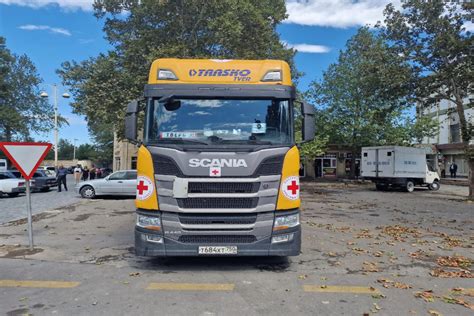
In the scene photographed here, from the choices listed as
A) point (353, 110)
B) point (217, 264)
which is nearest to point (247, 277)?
point (217, 264)

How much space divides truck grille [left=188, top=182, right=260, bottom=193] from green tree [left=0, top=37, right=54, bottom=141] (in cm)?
4820

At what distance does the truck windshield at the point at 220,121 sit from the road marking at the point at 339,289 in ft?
7.34

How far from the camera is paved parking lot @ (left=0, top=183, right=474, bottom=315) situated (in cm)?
526

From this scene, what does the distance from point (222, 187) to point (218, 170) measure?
0.87 ft

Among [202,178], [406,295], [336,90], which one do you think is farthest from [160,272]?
[336,90]

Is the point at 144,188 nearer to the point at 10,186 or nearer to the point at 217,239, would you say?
the point at 217,239

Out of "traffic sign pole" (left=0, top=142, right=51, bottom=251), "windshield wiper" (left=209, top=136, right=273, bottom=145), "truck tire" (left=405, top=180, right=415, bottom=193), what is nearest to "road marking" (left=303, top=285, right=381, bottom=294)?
"windshield wiper" (left=209, top=136, right=273, bottom=145)

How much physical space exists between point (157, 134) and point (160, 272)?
86.6 inches

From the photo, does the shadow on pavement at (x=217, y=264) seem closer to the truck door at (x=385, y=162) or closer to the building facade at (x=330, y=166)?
the truck door at (x=385, y=162)

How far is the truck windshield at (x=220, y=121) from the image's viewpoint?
6.84 m

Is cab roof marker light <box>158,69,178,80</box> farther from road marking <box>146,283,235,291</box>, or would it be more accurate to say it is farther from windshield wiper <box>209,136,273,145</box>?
road marking <box>146,283,235,291</box>

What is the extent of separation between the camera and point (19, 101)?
5206 centimetres

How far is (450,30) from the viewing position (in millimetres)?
21516

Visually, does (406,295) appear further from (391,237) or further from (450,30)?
(450,30)
